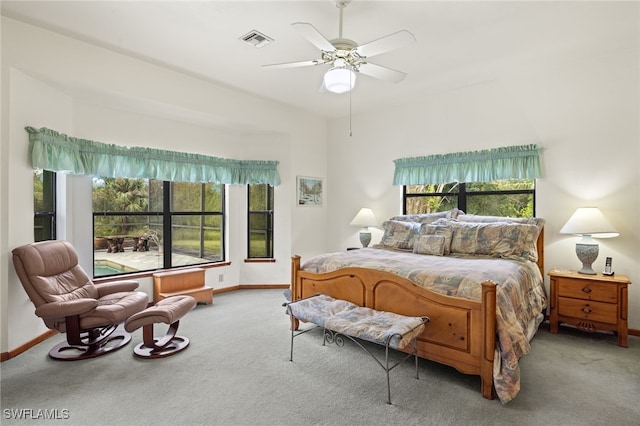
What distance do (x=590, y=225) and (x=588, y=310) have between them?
0.80 meters

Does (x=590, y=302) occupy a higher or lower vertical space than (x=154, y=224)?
lower

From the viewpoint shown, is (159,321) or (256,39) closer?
(159,321)

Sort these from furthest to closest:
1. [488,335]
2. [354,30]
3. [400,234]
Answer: [400,234] < [354,30] < [488,335]

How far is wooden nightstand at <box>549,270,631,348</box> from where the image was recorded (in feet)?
9.80

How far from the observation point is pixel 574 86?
141 inches

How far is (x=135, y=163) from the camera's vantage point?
4.13 m

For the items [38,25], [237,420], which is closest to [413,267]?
[237,420]

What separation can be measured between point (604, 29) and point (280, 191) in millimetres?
4117

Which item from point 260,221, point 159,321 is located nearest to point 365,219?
point 260,221

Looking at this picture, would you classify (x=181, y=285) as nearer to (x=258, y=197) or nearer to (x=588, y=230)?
(x=258, y=197)

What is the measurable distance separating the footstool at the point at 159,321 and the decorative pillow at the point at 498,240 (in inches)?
111

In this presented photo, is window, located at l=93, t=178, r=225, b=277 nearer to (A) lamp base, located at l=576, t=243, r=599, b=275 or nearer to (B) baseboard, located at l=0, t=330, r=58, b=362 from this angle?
(B) baseboard, located at l=0, t=330, r=58, b=362

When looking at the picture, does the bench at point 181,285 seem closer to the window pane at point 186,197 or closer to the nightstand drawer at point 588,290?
the window pane at point 186,197

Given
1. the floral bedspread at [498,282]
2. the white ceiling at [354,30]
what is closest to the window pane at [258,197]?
the white ceiling at [354,30]
